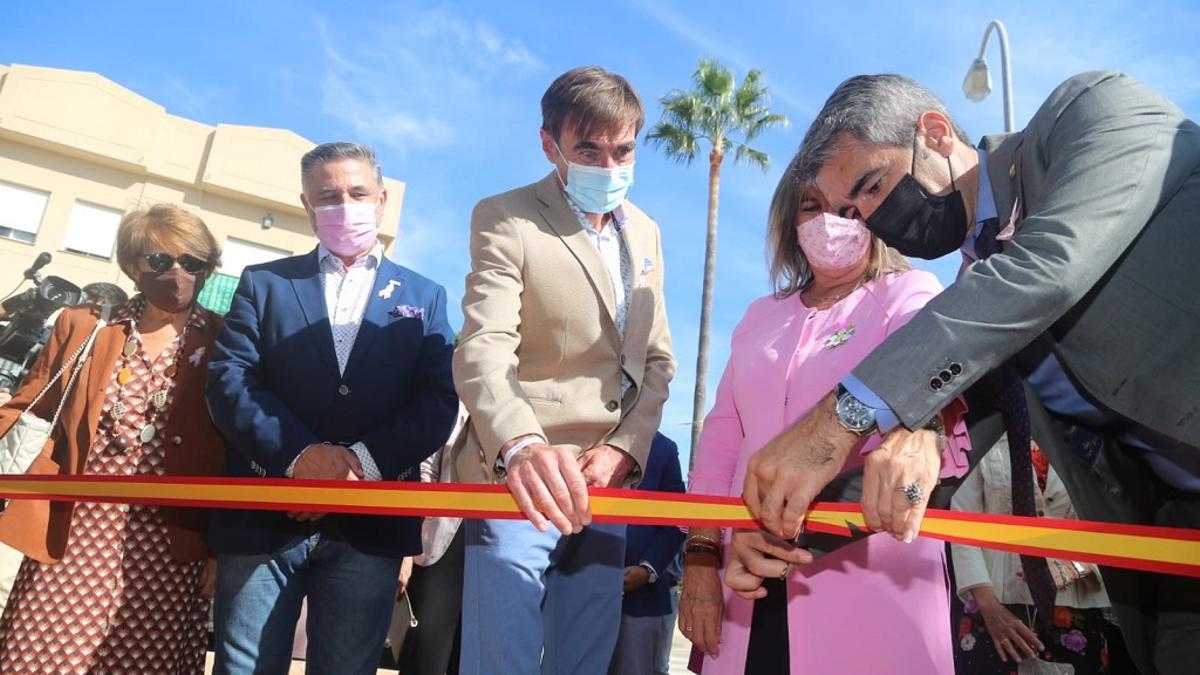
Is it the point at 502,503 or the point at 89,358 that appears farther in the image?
the point at 89,358

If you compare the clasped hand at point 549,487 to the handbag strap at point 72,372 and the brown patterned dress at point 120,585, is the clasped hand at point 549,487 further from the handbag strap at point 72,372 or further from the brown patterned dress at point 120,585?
the handbag strap at point 72,372

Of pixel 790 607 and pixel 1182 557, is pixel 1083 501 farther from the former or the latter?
pixel 790 607

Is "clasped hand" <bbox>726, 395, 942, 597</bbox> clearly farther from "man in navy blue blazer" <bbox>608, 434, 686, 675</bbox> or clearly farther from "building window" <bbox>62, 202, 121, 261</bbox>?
"building window" <bbox>62, 202, 121, 261</bbox>

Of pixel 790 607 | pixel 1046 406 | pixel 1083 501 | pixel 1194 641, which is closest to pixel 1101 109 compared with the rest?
pixel 1046 406

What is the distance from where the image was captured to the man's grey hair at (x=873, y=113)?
2217 millimetres

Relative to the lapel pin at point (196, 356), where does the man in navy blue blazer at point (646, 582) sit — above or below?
below

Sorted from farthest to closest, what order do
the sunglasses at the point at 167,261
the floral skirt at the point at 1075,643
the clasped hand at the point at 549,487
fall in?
the floral skirt at the point at 1075,643 < the sunglasses at the point at 167,261 < the clasped hand at the point at 549,487

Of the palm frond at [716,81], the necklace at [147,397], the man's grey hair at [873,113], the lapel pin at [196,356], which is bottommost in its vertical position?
the necklace at [147,397]

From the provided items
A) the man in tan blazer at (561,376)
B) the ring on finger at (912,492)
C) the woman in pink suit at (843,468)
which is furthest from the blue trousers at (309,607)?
the ring on finger at (912,492)

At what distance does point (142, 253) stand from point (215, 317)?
381mm

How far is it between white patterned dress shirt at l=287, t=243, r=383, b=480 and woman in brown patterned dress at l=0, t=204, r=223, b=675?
24.2 inches

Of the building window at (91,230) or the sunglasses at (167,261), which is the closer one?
the sunglasses at (167,261)

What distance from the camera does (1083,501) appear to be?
6.51ft

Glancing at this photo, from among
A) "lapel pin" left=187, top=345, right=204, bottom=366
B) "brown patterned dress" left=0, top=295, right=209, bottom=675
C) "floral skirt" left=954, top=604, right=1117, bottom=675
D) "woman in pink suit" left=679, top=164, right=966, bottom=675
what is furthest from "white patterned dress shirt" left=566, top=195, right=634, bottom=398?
"floral skirt" left=954, top=604, right=1117, bottom=675
